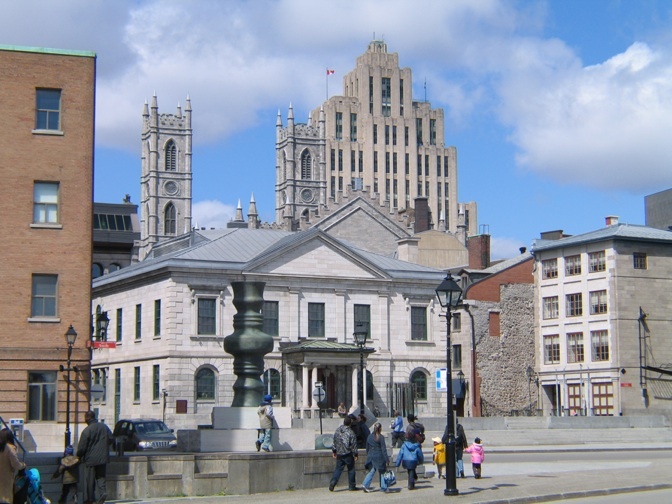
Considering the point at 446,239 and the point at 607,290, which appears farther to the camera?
the point at 446,239

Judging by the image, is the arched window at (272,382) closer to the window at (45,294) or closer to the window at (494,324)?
the window at (494,324)

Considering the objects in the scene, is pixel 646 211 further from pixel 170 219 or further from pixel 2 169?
pixel 170 219

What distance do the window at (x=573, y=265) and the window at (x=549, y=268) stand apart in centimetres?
81

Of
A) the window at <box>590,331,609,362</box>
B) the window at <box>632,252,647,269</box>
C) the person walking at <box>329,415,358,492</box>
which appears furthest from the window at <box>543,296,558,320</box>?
the person walking at <box>329,415,358,492</box>

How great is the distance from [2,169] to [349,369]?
28.7 m

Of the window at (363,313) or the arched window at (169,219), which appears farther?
the arched window at (169,219)

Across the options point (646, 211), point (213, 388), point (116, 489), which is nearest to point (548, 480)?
point (116, 489)

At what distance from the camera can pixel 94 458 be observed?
21.2 metres

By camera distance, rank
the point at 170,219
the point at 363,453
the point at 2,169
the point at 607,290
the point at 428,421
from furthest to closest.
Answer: the point at 170,219, the point at 607,290, the point at 428,421, the point at 2,169, the point at 363,453

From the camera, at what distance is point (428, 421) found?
51688mm

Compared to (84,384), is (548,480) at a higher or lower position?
lower

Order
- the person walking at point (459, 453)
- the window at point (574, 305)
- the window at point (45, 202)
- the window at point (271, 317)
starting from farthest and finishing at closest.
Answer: the window at point (574, 305) → the window at point (271, 317) → the window at point (45, 202) → the person walking at point (459, 453)

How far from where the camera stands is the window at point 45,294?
3628 centimetres

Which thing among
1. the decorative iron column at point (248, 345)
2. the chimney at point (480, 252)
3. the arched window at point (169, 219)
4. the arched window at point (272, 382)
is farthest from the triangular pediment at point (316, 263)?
the arched window at point (169, 219)
